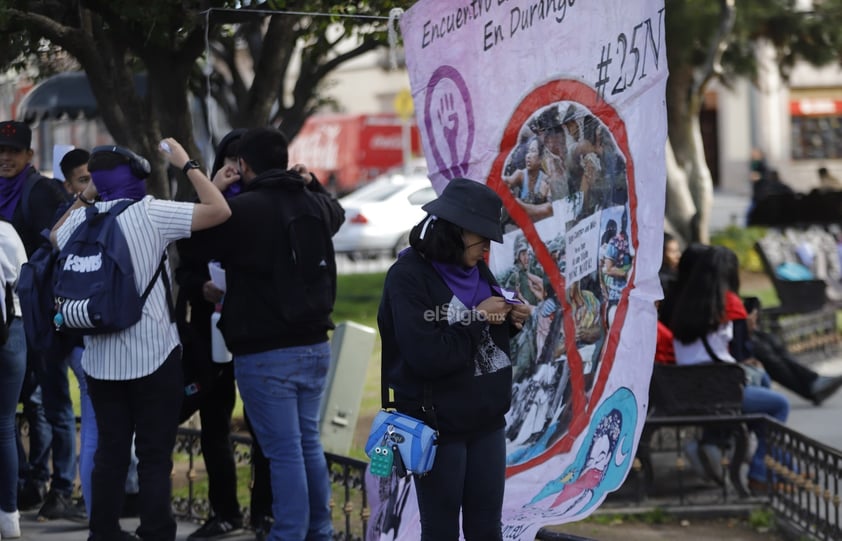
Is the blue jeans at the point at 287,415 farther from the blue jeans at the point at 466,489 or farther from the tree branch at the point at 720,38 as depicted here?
the tree branch at the point at 720,38

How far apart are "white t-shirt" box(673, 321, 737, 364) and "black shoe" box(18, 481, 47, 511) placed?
3634 mm

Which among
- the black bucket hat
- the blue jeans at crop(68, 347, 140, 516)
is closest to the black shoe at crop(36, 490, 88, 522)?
the blue jeans at crop(68, 347, 140, 516)

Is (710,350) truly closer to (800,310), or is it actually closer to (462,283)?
(462,283)

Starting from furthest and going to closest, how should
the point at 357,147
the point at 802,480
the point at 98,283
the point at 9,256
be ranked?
1. the point at 357,147
2. the point at 802,480
3. the point at 9,256
4. the point at 98,283

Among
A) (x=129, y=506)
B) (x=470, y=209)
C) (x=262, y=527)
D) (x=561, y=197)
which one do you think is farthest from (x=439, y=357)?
(x=129, y=506)

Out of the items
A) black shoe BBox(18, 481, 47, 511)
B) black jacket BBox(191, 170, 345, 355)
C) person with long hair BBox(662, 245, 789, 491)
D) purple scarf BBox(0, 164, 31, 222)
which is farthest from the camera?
person with long hair BBox(662, 245, 789, 491)

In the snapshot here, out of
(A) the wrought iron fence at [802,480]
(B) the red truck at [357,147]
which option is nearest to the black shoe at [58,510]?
(A) the wrought iron fence at [802,480]

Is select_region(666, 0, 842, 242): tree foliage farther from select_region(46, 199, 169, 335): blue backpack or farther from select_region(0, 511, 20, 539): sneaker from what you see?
select_region(46, 199, 169, 335): blue backpack

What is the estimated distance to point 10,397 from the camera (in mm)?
6078

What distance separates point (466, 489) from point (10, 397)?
2.54 m

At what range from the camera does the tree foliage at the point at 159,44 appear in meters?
6.83

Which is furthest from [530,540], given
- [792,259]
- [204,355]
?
[792,259]

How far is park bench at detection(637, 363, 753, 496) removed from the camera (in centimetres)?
726

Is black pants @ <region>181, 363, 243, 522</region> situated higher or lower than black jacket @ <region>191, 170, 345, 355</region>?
lower
